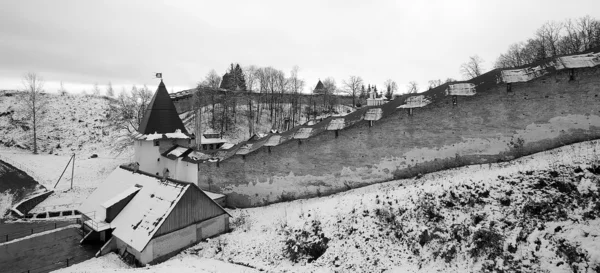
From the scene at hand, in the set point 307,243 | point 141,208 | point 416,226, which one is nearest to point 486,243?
A: point 416,226

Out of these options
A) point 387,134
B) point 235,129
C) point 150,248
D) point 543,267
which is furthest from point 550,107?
point 235,129

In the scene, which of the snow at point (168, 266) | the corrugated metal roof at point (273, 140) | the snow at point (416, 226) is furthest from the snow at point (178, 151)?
the snow at point (416, 226)

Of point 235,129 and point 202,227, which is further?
point 235,129

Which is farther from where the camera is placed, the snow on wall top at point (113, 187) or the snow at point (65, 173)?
the snow at point (65, 173)

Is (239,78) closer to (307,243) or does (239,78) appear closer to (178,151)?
(178,151)

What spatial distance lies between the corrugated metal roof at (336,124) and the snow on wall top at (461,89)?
16.6 ft

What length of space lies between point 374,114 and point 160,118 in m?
15.9

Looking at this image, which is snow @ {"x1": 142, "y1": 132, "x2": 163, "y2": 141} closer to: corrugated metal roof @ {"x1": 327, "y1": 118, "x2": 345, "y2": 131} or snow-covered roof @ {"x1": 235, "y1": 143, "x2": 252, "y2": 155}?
snow-covered roof @ {"x1": 235, "y1": 143, "x2": 252, "y2": 155}

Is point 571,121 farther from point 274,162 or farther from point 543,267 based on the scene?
point 274,162

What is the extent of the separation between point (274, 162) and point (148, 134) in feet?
35.7

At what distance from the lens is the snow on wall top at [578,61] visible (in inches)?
418

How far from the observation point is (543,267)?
605 cm

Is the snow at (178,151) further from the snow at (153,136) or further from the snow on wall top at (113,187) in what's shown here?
the snow on wall top at (113,187)

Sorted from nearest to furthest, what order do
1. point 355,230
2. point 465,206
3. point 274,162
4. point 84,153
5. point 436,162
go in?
point 465,206, point 355,230, point 436,162, point 274,162, point 84,153
